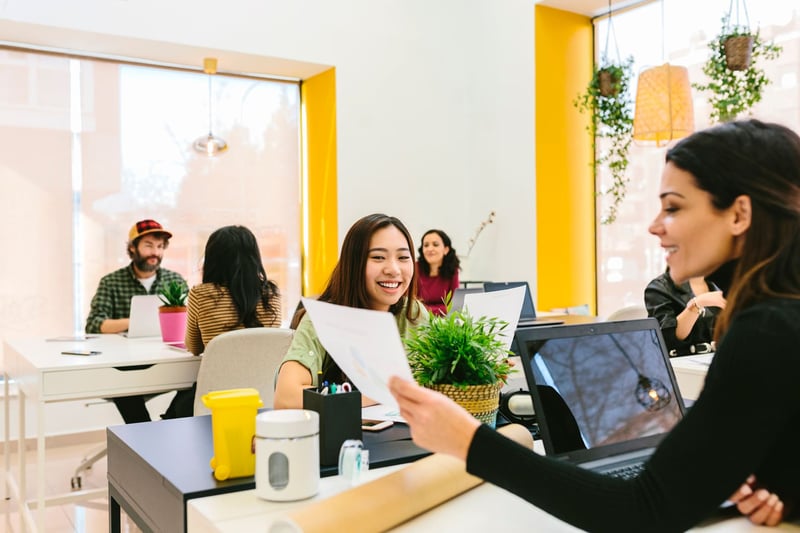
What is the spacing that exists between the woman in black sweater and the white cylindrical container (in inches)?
7.7

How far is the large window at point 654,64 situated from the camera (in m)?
4.30

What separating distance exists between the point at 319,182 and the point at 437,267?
1.07 metres

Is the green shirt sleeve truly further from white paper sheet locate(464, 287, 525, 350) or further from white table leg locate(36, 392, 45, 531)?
white table leg locate(36, 392, 45, 531)

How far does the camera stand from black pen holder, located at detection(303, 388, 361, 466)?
126cm

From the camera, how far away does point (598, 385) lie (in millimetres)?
1261

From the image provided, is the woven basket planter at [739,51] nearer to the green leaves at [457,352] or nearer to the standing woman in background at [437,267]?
the standing woman in background at [437,267]

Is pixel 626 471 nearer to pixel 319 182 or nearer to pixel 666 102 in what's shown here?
pixel 666 102

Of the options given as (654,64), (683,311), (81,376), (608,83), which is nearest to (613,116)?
(608,83)

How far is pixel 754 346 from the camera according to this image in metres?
0.85

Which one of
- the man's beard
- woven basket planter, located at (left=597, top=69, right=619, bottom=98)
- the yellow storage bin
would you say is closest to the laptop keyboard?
the yellow storage bin

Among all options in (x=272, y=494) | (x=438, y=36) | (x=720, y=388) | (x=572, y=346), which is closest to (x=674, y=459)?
(x=720, y=388)

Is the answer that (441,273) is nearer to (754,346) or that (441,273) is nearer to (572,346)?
(572,346)

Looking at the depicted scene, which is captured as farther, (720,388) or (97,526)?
(97,526)

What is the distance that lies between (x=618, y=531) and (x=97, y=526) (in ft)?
9.30
